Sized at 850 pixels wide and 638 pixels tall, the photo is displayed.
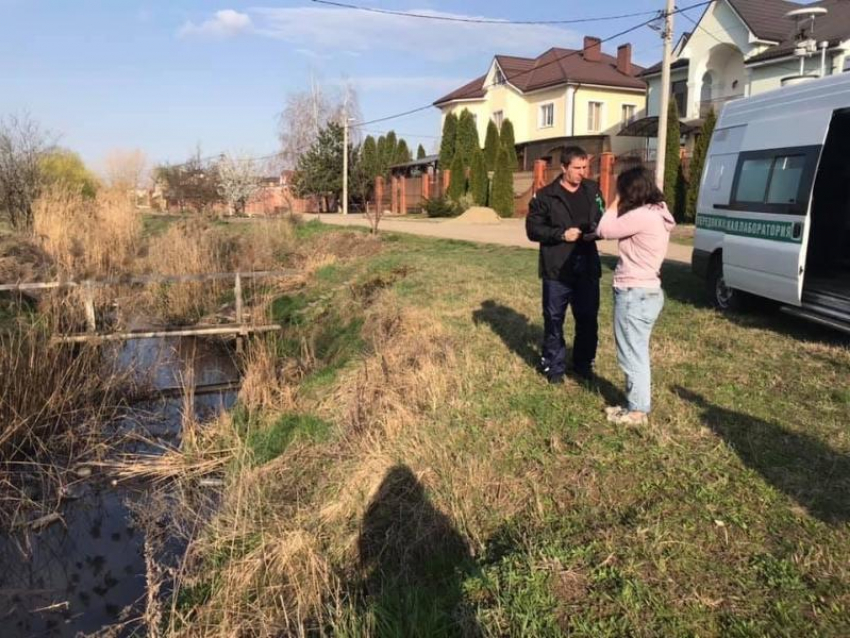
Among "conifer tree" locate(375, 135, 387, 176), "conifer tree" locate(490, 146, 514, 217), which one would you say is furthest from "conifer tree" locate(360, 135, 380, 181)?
"conifer tree" locate(490, 146, 514, 217)

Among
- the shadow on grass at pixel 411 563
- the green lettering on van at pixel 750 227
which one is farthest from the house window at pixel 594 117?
the shadow on grass at pixel 411 563

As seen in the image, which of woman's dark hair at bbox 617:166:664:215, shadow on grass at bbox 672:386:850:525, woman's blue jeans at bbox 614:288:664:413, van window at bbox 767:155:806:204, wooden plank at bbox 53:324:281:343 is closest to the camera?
shadow on grass at bbox 672:386:850:525

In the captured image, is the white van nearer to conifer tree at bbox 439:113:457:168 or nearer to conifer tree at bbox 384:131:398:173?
conifer tree at bbox 439:113:457:168

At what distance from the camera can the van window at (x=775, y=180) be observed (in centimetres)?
722

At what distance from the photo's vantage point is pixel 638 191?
4.75 meters

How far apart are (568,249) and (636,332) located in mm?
1053

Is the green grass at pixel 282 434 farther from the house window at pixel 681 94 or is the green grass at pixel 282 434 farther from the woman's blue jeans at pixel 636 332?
the house window at pixel 681 94

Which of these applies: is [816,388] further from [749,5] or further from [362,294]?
[749,5]

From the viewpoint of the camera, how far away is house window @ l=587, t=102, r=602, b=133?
133 feet

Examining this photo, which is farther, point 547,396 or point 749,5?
point 749,5

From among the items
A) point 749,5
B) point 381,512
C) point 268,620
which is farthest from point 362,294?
point 749,5

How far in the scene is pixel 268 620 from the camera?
400 cm

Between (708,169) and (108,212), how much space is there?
570 inches

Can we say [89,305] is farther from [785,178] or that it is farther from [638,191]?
[785,178]
